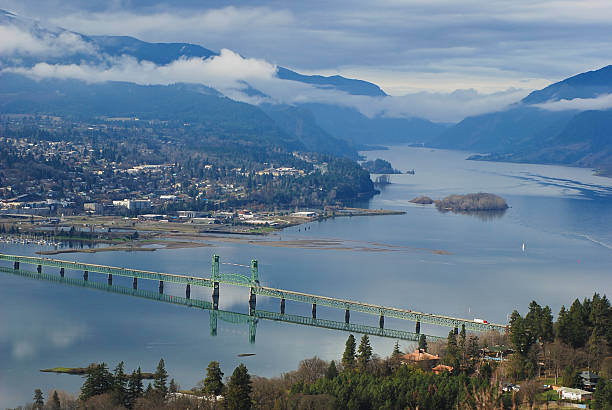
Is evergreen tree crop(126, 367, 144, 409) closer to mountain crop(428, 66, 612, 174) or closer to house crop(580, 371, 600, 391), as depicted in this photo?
house crop(580, 371, 600, 391)

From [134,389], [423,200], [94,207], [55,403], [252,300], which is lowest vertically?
[55,403]

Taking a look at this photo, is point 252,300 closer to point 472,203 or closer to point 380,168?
point 472,203

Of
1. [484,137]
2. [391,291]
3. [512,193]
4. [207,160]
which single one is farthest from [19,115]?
[484,137]

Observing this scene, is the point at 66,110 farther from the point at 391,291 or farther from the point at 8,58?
the point at 391,291

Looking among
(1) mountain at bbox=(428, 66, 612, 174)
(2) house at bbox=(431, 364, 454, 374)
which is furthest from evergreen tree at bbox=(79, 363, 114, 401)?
(1) mountain at bbox=(428, 66, 612, 174)

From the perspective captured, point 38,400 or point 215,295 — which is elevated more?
point 215,295

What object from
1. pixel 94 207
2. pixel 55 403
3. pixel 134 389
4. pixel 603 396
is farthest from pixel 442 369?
pixel 94 207
